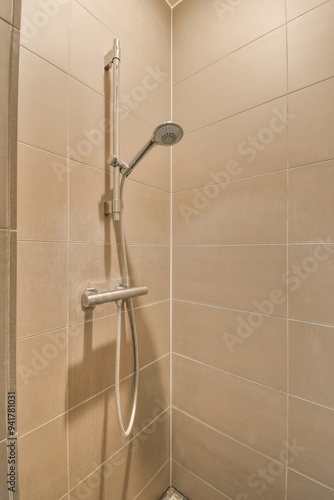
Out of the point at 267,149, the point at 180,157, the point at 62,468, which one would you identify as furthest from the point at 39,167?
the point at 62,468

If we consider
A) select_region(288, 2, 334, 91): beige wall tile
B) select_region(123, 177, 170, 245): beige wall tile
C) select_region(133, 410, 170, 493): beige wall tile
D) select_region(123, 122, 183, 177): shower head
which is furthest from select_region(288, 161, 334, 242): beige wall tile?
select_region(133, 410, 170, 493): beige wall tile

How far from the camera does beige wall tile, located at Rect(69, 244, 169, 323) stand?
72 cm

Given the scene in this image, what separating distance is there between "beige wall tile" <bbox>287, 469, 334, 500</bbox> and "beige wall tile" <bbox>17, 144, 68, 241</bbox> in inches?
42.8

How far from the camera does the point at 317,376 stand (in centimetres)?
73

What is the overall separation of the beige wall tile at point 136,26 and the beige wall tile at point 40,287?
803mm

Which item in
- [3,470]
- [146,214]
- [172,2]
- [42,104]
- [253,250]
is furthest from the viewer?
[172,2]

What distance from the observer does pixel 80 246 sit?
2.40ft

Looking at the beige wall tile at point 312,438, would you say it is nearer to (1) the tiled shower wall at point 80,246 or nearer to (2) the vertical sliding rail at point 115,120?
(1) the tiled shower wall at point 80,246

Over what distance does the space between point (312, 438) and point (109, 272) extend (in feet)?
2.82

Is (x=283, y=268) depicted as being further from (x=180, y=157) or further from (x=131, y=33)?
(x=131, y=33)

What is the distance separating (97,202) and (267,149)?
24.9 inches

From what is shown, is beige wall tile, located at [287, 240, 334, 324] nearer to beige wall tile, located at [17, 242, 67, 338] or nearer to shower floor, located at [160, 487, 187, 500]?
beige wall tile, located at [17, 242, 67, 338]

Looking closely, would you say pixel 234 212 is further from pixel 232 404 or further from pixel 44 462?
pixel 44 462

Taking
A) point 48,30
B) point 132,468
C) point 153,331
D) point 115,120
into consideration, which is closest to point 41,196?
point 115,120
